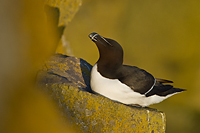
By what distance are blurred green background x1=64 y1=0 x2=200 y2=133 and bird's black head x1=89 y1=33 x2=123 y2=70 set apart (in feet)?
17.2

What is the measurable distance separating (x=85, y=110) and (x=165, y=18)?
7078mm

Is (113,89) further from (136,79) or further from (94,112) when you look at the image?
(94,112)

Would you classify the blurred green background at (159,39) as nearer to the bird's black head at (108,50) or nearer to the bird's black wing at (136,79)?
the bird's black wing at (136,79)

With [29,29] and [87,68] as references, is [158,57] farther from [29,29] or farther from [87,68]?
[29,29]

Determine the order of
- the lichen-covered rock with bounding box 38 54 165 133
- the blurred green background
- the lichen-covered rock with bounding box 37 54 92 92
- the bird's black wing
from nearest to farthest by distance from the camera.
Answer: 1. the lichen-covered rock with bounding box 38 54 165 133
2. the lichen-covered rock with bounding box 37 54 92 92
3. the bird's black wing
4. the blurred green background

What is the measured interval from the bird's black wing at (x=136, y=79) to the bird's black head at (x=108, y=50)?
18 centimetres

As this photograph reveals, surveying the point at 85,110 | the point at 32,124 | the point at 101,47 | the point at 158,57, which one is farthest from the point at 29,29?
the point at 158,57

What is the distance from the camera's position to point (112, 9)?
1006cm

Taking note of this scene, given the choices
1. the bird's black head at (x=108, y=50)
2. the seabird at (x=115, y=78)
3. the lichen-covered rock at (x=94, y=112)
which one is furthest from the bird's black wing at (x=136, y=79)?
the lichen-covered rock at (x=94, y=112)

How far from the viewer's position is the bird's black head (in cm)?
346

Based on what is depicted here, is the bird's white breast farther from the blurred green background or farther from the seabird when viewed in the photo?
the blurred green background

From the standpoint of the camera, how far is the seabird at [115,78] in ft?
11.4

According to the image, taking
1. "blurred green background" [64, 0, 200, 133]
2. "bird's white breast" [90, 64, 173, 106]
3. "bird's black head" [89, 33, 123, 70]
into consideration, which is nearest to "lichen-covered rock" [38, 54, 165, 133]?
"bird's white breast" [90, 64, 173, 106]

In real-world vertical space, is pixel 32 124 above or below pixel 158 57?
above
